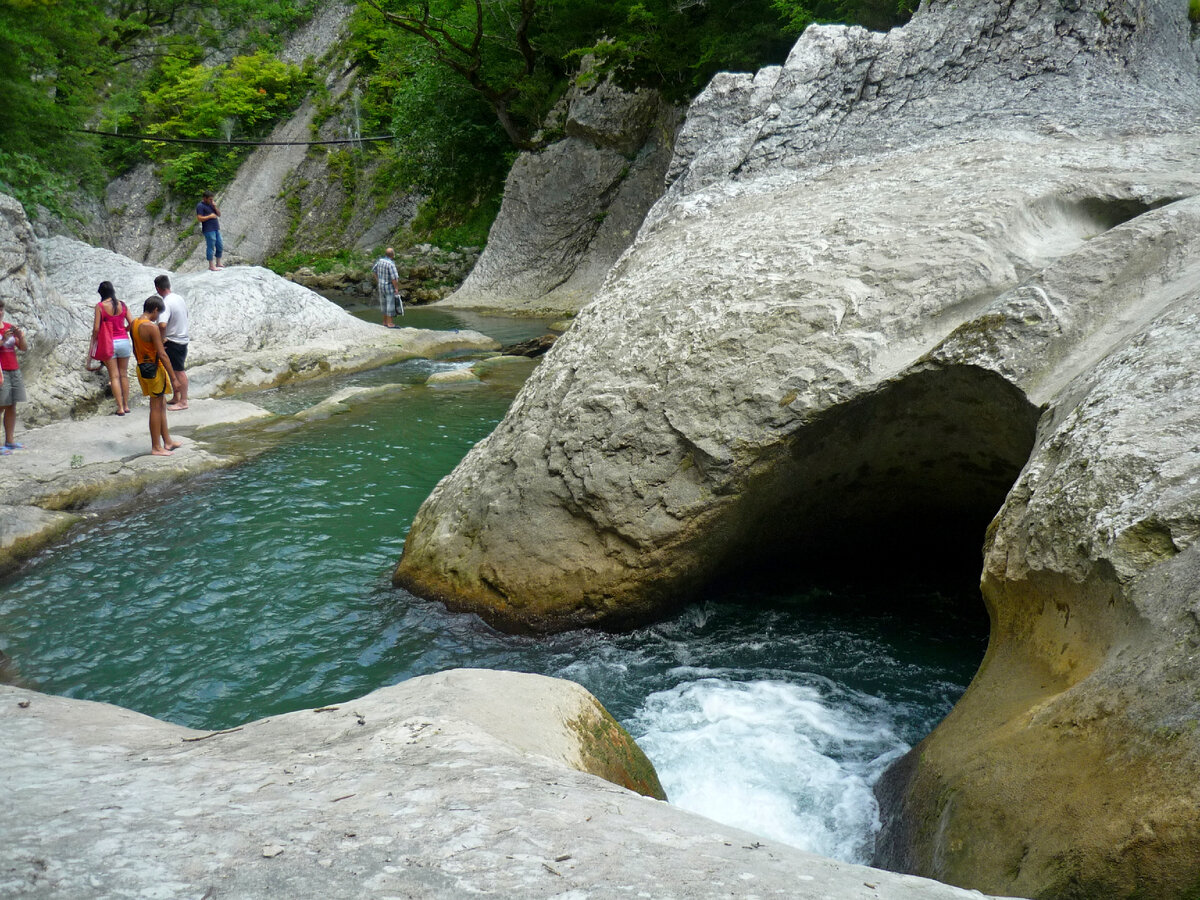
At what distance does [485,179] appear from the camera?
99.6 feet

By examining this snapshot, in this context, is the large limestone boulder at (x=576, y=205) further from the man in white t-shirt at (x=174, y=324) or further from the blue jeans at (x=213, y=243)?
the man in white t-shirt at (x=174, y=324)

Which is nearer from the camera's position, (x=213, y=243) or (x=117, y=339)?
(x=117, y=339)

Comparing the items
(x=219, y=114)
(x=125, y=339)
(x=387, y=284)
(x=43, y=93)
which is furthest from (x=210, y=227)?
(x=219, y=114)

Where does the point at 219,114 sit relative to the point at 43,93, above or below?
above

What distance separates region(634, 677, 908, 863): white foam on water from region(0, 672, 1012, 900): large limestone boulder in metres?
1.18

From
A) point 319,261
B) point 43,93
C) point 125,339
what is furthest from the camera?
point 319,261

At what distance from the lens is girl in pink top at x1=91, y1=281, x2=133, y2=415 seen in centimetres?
1185

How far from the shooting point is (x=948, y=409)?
5.27 meters

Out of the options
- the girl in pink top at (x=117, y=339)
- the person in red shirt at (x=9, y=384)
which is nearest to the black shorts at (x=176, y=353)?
the girl in pink top at (x=117, y=339)

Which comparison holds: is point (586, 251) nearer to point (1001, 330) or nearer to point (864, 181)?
point (864, 181)

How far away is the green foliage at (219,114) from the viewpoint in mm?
38219

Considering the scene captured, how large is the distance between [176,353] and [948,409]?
404 inches

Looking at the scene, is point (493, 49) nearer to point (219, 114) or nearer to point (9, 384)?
point (219, 114)

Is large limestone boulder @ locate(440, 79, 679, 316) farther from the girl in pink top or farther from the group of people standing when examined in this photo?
the girl in pink top
